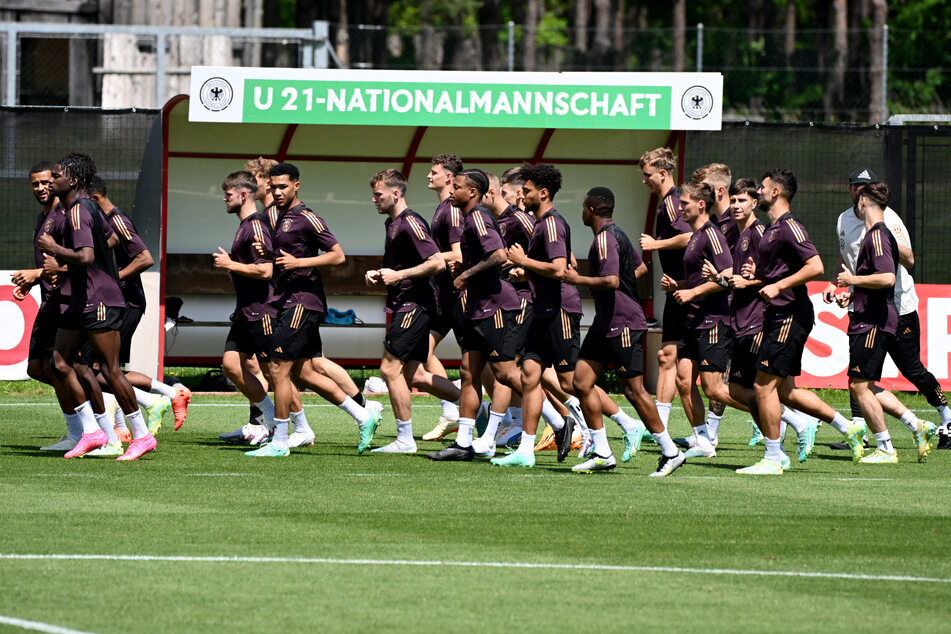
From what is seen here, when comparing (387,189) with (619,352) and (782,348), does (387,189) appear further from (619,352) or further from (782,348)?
(782,348)

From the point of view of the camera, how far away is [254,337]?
1205 centimetres

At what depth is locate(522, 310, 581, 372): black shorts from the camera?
1069 centimetres

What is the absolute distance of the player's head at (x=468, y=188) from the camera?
Answer: 37.0 ft

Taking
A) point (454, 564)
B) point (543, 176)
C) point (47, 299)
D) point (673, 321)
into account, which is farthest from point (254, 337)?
point (454, 564)

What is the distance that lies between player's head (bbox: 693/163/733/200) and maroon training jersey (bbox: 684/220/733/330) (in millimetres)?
546

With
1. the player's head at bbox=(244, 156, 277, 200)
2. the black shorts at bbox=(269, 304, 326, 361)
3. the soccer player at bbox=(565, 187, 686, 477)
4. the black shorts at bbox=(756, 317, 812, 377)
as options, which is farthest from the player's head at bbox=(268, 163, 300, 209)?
the black shorts at bbox=(756, 317, 812, 377)

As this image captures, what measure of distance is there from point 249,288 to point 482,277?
78.8 inches

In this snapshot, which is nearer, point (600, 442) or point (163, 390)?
point (600, 442)

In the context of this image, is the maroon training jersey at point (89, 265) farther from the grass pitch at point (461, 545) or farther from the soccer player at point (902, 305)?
the soccer player at point (902, 305)

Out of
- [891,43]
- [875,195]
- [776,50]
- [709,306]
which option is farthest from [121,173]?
[891,43]

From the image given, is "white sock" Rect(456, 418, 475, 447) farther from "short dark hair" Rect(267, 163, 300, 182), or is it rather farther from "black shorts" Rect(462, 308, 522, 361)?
"short dark hair" Rect(267, 163, 300, 182)

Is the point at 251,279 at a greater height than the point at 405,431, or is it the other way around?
the point at 251,279

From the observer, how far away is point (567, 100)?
1599 centimetres

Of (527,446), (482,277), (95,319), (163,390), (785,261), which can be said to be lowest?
(527,446)
